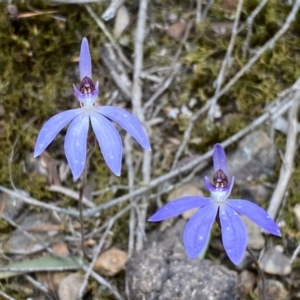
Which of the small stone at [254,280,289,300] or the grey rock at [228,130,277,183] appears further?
the grey rock at [228,130,277,183]

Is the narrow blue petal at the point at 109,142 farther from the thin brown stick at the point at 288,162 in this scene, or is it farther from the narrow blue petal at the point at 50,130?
the thin brown stick at the point at 288,162

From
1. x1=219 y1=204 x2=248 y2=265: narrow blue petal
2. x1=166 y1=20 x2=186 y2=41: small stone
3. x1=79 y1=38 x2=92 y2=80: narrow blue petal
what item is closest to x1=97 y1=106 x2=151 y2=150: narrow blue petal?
x1=79 y1=38 x2=92 y2=80: narrow blue petal

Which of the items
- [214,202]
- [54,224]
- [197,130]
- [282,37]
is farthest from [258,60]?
[54,224]

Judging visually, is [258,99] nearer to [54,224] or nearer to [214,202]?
[214,202]

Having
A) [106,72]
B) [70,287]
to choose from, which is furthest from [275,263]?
[106,72]

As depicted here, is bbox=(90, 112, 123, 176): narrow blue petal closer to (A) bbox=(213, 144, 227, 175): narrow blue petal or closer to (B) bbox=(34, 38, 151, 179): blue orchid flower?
(B) bbox=(34, 38, 151, 179): blue orchid flower

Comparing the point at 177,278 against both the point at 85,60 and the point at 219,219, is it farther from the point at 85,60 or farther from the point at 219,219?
the point at 85,60
